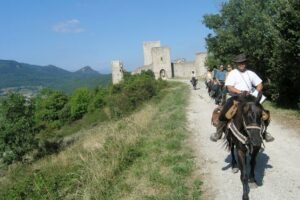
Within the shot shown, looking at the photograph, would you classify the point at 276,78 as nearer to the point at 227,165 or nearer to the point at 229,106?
the point at 227,165

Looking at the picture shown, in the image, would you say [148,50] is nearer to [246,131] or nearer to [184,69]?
[184,69]

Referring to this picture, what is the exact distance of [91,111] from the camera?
77125 millimetres

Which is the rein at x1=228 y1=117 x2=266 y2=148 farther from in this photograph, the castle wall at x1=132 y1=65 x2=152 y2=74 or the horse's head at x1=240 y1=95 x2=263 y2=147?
the castle wall at x1=132 y1=65 x2=152 y2=74

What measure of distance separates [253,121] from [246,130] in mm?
206

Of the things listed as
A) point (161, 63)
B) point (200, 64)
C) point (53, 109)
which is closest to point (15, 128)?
point (200, 64)

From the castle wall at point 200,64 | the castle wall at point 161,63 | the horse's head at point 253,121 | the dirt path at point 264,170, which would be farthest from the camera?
the castle wall at point 161,63

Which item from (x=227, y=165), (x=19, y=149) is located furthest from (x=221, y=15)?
(x=227, y=165)

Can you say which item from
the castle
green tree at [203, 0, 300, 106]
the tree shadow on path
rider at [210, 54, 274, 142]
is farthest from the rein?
the castle

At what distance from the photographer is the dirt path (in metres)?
7.76

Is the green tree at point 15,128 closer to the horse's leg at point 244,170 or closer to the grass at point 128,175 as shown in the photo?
the grass at point 128,175

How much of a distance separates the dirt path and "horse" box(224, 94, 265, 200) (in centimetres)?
41

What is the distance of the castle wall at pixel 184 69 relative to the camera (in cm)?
7734

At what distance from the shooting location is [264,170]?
29.7ft

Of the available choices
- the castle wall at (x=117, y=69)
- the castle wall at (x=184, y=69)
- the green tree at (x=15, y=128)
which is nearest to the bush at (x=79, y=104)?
the castle wall at (x=117, y=69)
